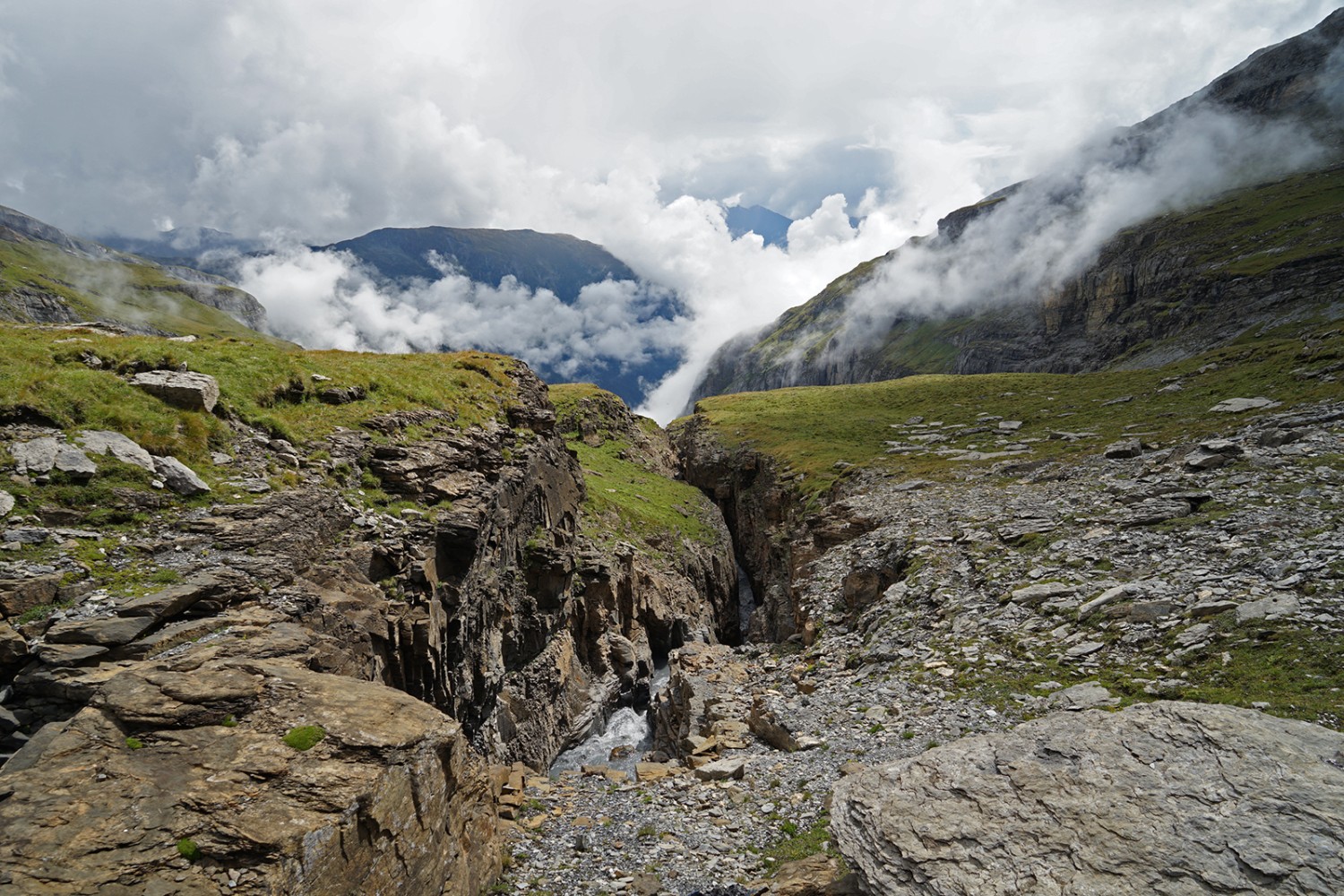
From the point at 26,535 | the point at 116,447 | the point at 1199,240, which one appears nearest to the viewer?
the point at 26,535

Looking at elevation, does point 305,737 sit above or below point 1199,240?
below

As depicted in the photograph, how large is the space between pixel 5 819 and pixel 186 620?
5496 millimetres

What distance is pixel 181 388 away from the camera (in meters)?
18.6

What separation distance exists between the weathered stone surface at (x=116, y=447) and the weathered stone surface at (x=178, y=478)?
Result: 0.22 metres

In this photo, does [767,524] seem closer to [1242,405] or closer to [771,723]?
[1242,405]

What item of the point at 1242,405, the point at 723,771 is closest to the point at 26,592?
the point at 723,771

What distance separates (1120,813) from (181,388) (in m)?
26.0

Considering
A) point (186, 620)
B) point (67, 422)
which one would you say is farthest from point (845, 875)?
point (67, 422)

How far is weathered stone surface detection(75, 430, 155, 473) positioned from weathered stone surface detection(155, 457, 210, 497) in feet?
0.73

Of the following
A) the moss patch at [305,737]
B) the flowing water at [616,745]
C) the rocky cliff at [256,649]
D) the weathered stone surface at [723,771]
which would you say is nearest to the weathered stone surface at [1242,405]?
the weathered stone surface at [723,771]

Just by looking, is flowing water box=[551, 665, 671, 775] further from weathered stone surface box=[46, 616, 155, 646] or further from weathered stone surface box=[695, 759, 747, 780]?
weathered stone surface box=[46, 616, 155, 646]

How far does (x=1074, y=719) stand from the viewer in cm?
1002

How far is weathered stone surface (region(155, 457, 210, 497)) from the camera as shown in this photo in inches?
635

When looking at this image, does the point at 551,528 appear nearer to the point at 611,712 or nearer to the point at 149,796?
the point at 611,712
